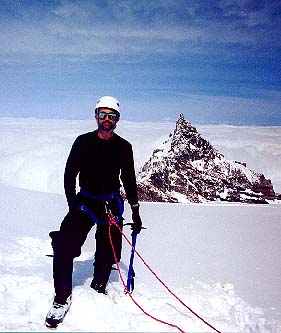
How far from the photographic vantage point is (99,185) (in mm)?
5113

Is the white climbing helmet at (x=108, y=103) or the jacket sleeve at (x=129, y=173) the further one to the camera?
the jacket sleeve at (x=129, y=173)

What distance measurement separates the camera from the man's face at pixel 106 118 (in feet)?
16.2

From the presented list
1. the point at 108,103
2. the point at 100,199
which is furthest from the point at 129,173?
the point at 108,103

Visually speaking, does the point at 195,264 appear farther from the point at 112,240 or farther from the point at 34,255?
the point at 34,255

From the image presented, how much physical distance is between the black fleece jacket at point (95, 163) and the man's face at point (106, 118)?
22 centimetres

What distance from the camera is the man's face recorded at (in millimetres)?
4926

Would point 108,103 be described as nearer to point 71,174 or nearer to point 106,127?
point 106,127

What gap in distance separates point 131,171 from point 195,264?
102 inches

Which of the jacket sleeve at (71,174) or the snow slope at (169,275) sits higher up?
the jacket sleeve at (71,174)

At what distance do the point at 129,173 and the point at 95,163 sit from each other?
598 millimetres

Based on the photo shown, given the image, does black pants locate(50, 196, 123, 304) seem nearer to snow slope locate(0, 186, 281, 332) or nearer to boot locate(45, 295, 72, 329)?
boot locate(45, 295, 72, 329)

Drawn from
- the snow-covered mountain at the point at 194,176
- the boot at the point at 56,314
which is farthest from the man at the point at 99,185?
the snow-covered mountain at the point at 194,176

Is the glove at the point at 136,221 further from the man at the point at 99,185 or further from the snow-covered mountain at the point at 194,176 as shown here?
the snow-covered mountain at the point at 194,176

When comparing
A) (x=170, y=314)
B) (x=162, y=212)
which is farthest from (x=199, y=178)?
(x=170, y=314)
